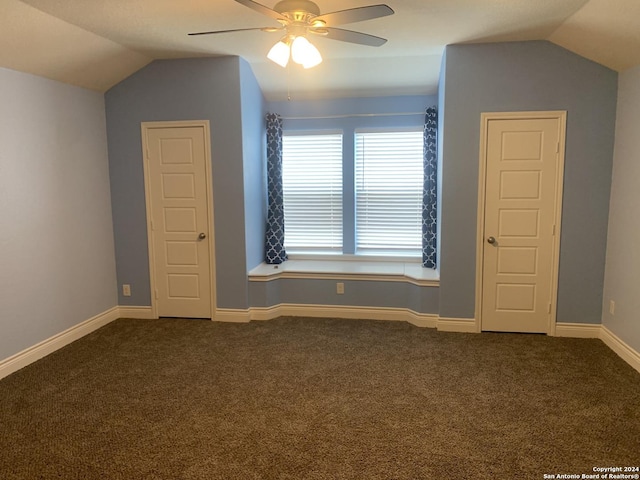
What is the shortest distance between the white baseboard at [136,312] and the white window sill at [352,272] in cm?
121

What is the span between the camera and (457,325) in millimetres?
4219

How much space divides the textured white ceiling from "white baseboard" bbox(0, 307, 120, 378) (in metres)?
2.30

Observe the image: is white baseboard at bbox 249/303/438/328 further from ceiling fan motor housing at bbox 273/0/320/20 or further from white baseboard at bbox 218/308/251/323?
ceiling fan motor housing at bbox 273/0/320/20

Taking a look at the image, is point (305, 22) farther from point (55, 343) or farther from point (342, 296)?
point (55, 343)

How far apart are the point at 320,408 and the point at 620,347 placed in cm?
264

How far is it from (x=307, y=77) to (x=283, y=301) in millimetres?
2459

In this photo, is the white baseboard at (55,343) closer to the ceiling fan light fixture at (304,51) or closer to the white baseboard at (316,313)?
the white baseboard at (316,313)

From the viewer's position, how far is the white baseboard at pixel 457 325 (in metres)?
4.20

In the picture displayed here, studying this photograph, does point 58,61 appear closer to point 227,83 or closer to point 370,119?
point 227,83

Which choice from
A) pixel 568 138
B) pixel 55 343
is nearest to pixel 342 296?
pixel 568 138

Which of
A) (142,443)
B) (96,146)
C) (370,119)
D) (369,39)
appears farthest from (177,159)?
(142,443)

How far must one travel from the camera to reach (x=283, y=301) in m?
4.73

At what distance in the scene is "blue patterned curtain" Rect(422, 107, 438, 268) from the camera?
4.73 meters

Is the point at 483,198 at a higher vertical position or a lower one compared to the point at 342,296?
higher
